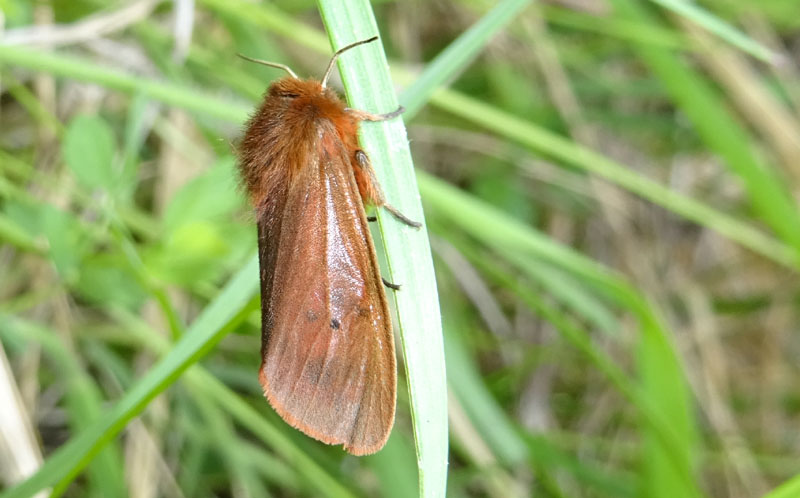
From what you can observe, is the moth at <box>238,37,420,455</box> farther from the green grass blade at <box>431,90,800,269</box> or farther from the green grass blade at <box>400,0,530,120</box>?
the green grass blade at <box>431,90,800,269</box>

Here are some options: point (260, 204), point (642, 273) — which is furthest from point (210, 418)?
point (642, 273)

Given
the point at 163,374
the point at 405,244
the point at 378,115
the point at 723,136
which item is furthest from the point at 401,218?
the point at 723,136

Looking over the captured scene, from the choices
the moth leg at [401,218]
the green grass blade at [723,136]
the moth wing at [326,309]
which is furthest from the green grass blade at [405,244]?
the green grass blade at [723,136]

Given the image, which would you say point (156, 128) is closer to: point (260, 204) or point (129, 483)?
point (129, 483)

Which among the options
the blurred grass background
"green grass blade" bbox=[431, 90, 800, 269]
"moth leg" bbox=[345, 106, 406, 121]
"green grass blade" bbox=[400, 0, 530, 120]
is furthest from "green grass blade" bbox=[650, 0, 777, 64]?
"green grass blade" bbox=[431, 90, 800, 269]

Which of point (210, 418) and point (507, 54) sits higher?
point (507, 54)

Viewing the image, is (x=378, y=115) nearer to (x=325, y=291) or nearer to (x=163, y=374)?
(x=325, y=291)
